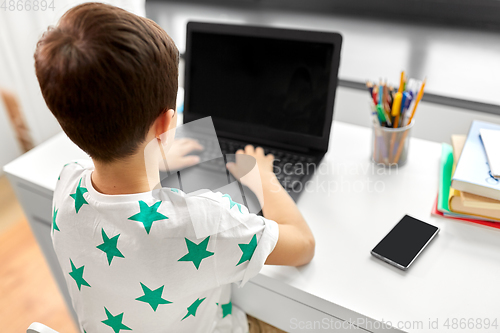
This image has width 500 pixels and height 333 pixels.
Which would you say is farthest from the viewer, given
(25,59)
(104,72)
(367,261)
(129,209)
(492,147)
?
(25,59)

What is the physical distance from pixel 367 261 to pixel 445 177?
317mm

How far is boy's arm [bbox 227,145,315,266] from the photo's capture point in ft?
2.07

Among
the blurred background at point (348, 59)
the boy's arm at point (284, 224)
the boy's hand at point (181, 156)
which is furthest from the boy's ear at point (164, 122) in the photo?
the blurred background at point (348, 59)

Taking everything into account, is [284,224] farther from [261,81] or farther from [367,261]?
[261,81]

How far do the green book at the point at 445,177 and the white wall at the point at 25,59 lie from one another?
1240mm

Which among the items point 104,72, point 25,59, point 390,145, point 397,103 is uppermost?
point 104,72

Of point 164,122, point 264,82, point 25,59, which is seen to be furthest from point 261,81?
point 25,59

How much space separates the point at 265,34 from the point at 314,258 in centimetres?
53

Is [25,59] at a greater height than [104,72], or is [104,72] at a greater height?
[104,72]

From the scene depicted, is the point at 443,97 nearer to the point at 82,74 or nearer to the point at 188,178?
the point at 188,178

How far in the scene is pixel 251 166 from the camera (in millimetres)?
865

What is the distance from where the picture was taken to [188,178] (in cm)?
70

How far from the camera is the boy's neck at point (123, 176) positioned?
553mm

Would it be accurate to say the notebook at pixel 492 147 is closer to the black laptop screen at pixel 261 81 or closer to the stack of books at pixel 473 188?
the stack of books at pixel 473 188
